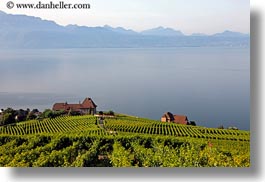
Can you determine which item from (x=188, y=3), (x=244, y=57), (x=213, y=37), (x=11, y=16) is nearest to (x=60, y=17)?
(x=11, y=16)

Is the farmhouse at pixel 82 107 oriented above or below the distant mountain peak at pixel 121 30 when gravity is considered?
below

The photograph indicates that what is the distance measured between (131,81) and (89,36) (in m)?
0.65

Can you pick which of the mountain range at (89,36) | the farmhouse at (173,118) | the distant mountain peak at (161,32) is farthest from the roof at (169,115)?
the distant mountain peak at (161,32)

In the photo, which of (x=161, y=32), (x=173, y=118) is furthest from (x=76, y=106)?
(x=161, y=32)

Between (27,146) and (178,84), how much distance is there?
1.77 metres

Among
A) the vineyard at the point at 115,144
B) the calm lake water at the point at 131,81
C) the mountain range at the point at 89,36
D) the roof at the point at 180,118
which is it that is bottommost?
the vineyard at the point at 115,144

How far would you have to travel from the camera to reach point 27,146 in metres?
4.90

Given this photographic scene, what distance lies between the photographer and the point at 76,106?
4.77m

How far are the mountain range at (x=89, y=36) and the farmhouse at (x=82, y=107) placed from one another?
61 centimetres

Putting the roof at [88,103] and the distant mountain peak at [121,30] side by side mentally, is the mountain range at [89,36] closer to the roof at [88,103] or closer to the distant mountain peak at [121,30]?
the distant mountain peak at [121,30]

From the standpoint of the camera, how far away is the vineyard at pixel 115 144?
481 centimetres

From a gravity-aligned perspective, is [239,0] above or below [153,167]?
above

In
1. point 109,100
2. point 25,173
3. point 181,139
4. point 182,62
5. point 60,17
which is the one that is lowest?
point 25,173

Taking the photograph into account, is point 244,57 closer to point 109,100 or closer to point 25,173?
point 109,100
